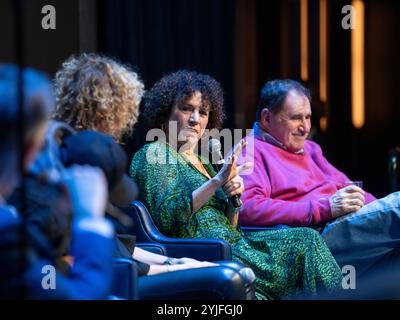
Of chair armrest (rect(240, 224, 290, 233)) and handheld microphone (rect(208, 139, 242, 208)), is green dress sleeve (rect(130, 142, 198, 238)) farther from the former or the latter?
chair armrest (rect(240, 224, 290, 233))

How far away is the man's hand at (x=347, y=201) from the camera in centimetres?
373

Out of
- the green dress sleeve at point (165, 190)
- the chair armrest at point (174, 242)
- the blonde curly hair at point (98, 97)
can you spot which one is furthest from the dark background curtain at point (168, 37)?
the blonde curly hair at point (98, 97)

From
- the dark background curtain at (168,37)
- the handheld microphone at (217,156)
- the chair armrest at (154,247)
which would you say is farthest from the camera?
the dark background curtain at (168,37)

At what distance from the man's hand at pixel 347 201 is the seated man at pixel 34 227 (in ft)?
6.21

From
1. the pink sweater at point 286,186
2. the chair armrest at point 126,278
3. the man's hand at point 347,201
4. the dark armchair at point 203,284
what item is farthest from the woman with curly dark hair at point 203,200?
the chair armrest at point 126,278

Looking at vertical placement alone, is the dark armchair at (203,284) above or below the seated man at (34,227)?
below

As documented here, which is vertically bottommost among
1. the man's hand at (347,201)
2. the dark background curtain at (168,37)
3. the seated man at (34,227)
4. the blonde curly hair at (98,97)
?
the man's hand at (347,201)

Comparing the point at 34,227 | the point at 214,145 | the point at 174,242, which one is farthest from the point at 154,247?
the point at 34,227

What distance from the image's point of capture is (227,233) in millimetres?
3514

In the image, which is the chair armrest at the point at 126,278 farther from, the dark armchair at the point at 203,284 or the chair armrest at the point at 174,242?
the chair armrest at the point at 174,242

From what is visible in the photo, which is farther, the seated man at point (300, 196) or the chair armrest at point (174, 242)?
the seated man at point (300, 196)

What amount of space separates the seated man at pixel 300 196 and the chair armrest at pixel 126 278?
119 centimetres

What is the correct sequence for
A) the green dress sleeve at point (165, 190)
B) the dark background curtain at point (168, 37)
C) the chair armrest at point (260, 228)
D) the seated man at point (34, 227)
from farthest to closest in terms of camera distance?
1. the dark background curtain at point (168, 37)
2. the chair armrest at point (260, 228)
3. the green dress sleeve at point (165, 190)
4. the seated man at point (34, 227)

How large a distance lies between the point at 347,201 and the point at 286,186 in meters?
0.28
